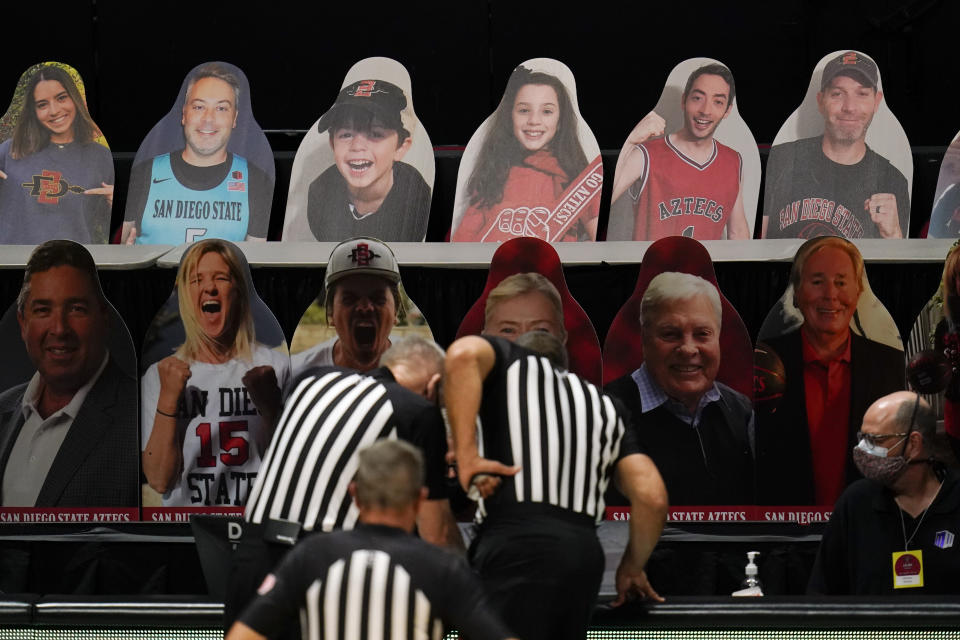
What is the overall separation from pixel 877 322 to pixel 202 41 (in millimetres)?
3748

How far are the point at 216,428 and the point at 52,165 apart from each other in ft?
5.01

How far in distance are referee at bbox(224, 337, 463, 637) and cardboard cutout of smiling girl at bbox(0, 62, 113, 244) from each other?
121 inches

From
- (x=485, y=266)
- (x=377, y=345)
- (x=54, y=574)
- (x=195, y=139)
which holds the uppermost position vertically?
(x=195, y=139)

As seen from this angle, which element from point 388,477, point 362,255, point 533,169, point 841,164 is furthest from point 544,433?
point 841,164

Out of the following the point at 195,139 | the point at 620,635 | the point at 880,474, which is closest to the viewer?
the point at 620,635

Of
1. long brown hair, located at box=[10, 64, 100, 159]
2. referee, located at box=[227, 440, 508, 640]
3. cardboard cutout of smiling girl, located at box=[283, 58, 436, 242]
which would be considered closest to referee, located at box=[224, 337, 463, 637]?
referee, located at box=[227, 440, 508, 640]

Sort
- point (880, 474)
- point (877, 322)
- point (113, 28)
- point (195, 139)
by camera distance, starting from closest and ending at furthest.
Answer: point (880, 474)
point (877, 322)
point (195, 139)
point (113, 28)

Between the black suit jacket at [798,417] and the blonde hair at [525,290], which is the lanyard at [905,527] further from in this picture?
the blonde hair at [525,290]

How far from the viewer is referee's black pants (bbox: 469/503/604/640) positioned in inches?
96.3

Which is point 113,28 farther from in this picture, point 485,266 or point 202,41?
point 485,266

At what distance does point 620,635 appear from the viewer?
2.58 metres

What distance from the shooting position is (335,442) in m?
2.58

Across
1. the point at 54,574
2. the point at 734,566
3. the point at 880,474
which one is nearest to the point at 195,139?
the point at 54,574

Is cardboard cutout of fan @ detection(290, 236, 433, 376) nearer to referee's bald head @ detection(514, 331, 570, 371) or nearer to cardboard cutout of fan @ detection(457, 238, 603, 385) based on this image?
cardboard cutout of fan @ detection(457, 238, 603, 385)
